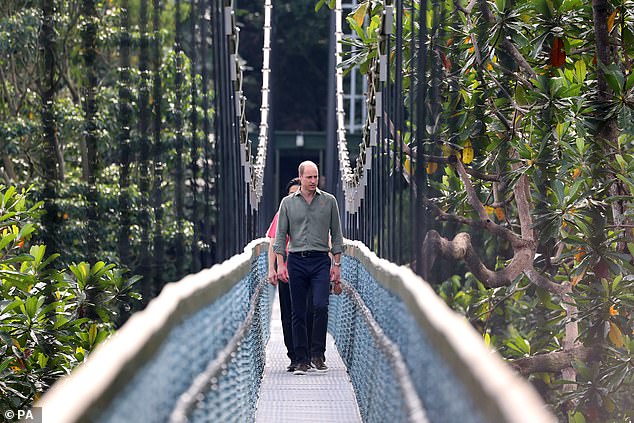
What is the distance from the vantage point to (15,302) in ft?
→ 22.4

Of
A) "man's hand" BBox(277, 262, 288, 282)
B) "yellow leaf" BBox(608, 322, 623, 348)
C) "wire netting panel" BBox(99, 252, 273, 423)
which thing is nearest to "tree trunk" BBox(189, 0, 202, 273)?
"wire netting panel" BBox(99, 252, 273, 423)

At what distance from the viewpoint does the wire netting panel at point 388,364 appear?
91.1 inches

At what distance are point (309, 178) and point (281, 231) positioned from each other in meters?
0.36

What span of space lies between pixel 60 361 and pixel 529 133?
10.2 feet

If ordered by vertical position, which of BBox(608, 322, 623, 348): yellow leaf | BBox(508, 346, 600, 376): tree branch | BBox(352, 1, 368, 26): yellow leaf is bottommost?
BBox(508, 346, 600, 376): tree branch

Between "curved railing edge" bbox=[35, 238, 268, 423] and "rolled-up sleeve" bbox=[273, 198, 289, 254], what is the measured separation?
4264 mm

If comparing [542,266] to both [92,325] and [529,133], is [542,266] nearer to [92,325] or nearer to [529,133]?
[529,133]

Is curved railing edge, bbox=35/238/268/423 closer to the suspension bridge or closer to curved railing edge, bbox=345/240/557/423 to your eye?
the suspension bridge

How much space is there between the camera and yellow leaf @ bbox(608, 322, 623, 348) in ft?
26.3

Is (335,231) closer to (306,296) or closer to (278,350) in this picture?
(306,296)

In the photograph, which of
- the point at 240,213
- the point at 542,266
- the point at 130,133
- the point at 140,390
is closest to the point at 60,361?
the point at 240,213

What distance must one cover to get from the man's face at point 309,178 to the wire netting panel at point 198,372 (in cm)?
191

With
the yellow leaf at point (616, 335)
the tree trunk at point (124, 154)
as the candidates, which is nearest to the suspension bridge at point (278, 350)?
the yellow leaf at point (616, 335)

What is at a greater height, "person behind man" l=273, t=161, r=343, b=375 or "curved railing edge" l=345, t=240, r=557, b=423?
"curved railing edge" l=345, t=240, r=557, b=423
